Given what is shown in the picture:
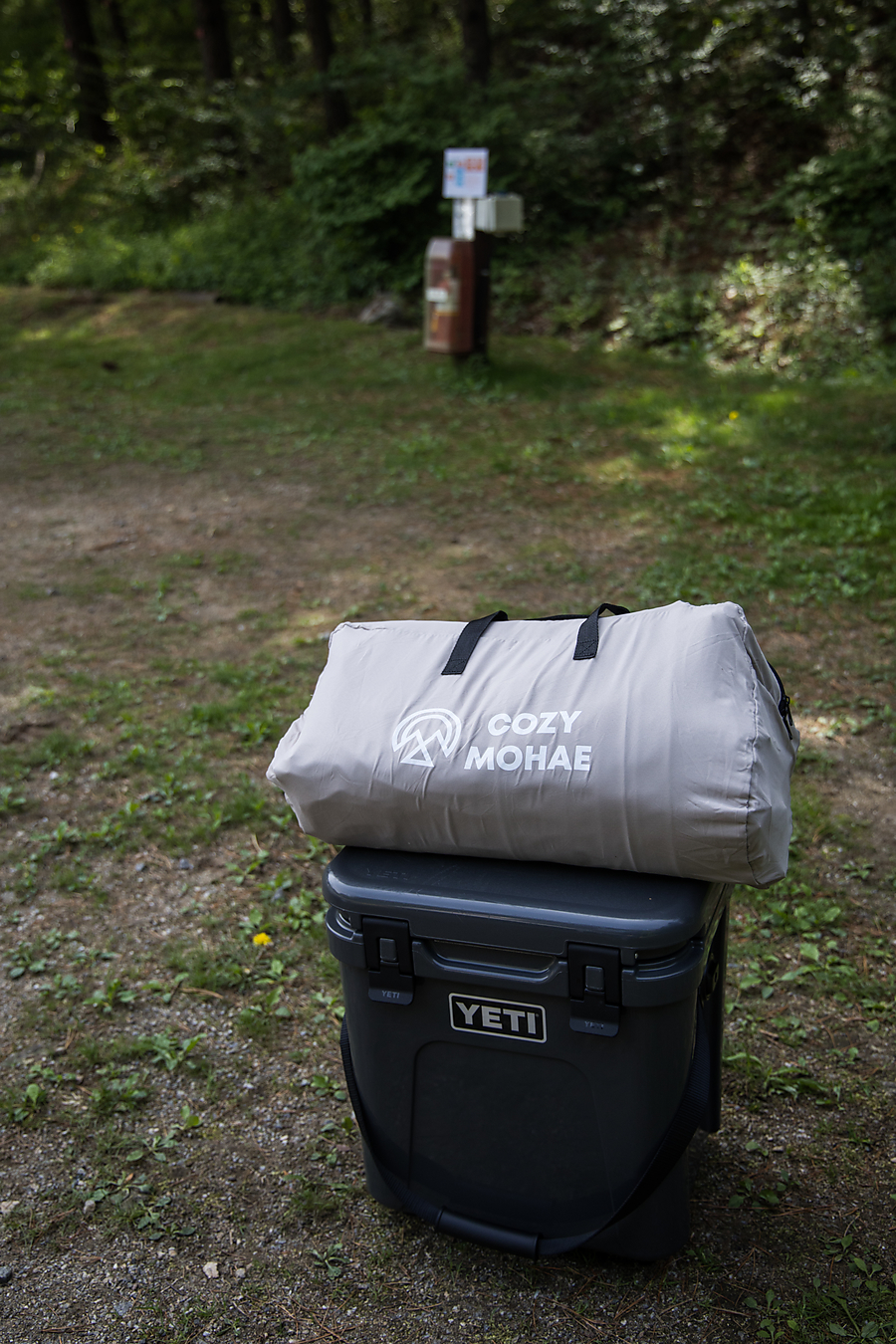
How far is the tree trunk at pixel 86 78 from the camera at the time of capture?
54.0 feet

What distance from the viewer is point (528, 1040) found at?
171cm

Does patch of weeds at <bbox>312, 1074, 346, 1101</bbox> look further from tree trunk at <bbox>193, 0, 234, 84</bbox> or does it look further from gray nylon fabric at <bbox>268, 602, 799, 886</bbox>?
tree trunk at <bbox>193, 0, 234, 84</bbox>

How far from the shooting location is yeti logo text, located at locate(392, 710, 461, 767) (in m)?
1.73

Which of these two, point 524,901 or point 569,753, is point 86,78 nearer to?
point 569,753

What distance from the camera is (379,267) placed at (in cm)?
1073

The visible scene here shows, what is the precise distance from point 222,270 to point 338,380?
4.13 meters

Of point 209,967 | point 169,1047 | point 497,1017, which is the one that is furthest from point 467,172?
point 497,1017

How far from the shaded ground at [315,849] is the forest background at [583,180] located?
151cm

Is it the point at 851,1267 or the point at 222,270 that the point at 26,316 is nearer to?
the point at 222,270

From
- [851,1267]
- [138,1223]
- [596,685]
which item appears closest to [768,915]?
[851,1267]

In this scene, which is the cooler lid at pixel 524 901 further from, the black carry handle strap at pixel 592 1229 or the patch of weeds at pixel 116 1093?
the patch of weeds at pixel 116 1093

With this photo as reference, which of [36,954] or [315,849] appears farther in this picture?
[315,849]

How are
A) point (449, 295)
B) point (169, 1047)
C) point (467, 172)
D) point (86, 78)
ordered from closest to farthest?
point (169, 1047) < point (467, 172) < point (449, 295) < point (86, 78)

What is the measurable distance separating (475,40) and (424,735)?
466 inches
